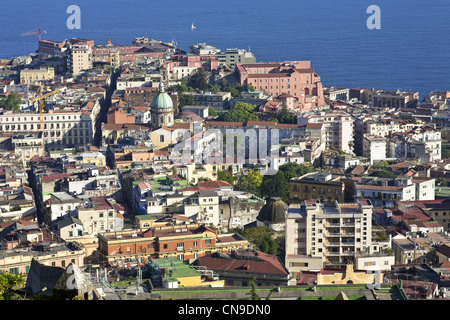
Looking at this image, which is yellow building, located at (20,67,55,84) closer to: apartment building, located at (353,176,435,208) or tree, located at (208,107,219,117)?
tree, located at (208,107,219,117)

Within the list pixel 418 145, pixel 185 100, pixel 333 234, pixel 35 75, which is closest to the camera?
pixel 333 234

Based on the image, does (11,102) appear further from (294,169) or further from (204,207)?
(204,207)

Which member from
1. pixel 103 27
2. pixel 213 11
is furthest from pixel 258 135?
pixel 213 11

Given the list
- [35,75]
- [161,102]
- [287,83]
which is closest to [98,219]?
[161,102]

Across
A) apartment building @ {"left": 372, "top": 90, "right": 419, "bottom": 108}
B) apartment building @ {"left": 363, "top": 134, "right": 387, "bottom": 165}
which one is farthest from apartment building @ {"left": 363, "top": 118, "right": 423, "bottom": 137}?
apartment building @ {"left": 372, "top": 90, "right": 419, "bottom": 108}

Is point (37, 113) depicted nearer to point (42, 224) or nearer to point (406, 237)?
point (42, 224)

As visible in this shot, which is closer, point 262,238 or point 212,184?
point 262,238
